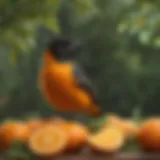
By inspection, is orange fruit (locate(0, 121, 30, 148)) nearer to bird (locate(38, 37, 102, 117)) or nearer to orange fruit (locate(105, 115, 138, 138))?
bird (locate(38, 37, 102, 117))

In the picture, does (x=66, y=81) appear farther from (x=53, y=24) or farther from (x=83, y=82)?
(x=53, y=24)

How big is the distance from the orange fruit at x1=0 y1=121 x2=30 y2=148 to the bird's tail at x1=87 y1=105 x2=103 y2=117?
0.16 meters

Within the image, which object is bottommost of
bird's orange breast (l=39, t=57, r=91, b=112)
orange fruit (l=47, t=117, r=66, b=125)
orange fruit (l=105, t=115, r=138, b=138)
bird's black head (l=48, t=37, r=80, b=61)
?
orange fruit (l=105, t=115, r=138, b=138)

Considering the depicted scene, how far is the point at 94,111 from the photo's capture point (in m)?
1.10

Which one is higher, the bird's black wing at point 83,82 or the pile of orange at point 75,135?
the bird's black wing at point 83,82

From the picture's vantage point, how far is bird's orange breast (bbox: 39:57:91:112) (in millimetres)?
1097

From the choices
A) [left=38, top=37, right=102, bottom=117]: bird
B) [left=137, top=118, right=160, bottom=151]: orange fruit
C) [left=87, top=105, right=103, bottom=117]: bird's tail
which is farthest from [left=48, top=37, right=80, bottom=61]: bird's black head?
[left=137, top=118, right=160, bottom=151]: orange fruit

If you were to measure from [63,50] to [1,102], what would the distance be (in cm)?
20

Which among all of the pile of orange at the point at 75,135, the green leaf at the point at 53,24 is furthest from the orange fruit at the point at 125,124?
the green leaf at the point at 53,24

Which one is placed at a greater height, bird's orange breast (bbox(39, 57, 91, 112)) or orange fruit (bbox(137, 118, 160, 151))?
bird's orange breast (bbox(39, 57, 91, 112))

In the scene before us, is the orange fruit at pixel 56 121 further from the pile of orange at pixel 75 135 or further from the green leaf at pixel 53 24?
the green leaf at pixel 53 24

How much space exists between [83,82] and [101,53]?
0.08 metres

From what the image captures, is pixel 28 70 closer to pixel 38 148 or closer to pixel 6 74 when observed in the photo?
pixel 6 74

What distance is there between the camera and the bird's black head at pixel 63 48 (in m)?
1.11
